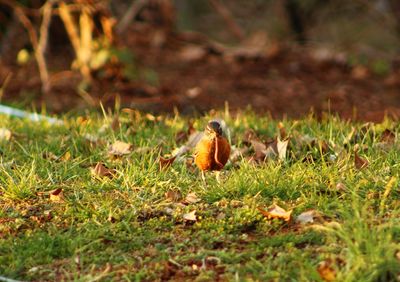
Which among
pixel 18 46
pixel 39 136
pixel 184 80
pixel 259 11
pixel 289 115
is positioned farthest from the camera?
pixel 259 11

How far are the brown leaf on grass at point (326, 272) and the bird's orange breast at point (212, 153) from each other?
3.49 ft

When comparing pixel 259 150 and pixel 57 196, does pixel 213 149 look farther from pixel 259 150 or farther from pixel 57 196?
pixel 57 196

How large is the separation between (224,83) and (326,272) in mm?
5721

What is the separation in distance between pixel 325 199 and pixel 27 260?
1.41 m

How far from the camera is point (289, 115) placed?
7.14m

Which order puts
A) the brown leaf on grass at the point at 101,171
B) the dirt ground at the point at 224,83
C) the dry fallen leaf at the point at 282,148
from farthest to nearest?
the dirt ground at the point at 224,83 < the dry fallen leaf at the point at 282,148 < the brown leaf on grass at the point at 101,171

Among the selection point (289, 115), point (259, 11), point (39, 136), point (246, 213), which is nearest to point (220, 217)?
point (246, 213)

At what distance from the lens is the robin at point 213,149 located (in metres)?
3.95

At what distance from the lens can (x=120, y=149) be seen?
4758 millimetres

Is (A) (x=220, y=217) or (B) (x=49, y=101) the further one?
(B) (x=49, y=101)

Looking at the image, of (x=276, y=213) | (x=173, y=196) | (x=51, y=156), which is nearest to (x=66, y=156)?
(x=51, y=156)

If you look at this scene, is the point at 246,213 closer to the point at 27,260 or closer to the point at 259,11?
the point at 27,260

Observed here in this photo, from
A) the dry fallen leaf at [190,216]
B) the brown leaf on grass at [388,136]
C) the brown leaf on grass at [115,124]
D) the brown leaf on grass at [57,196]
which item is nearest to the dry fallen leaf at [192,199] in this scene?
the dry fallen leaf at [190,216]

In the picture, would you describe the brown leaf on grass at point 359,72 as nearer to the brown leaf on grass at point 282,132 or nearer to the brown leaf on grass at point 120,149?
the brown leaf on grass at point 282,132
